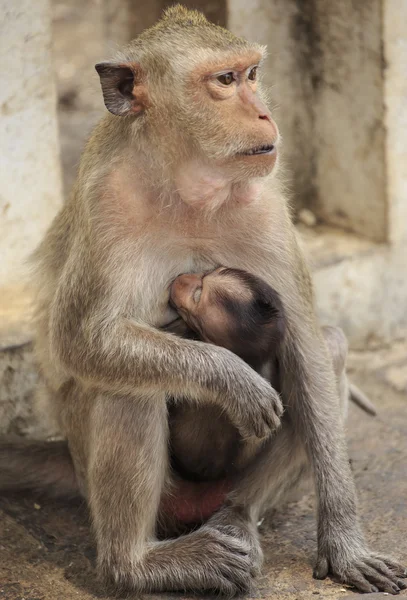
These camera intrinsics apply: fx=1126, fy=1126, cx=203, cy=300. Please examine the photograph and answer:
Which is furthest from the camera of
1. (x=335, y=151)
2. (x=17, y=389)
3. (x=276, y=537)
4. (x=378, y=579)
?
(x=335, y=151)

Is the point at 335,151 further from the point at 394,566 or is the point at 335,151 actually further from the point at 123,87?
the point at 394,566

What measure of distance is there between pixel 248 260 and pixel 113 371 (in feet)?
2.38

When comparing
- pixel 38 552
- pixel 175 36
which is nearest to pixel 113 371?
pixel 38 552

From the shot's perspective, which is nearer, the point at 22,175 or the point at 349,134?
the point at 22,175

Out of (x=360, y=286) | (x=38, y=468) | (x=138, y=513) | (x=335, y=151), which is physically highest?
(x=335, y=151)

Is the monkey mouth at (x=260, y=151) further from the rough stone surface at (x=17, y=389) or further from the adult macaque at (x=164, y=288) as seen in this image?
the rough stone surface at (x=17, y=389)

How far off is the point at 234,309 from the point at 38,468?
3.87 feet

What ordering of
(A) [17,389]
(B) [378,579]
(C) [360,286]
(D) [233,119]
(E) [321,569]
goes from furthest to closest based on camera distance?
(C) [360,286] < (A) [17,389] < (E) [321,569] < (B) [378,579] < (D) [233,119]

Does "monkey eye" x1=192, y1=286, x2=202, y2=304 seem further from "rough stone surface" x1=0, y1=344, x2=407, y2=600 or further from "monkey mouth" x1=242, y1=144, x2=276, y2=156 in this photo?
"rough stone surface" x1=0, y1=344, x2=407, y2=600

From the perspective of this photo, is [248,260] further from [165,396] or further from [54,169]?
[54,169]

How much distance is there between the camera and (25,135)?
5.26m

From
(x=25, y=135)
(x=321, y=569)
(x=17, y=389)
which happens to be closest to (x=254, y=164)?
(x=321, y=569)

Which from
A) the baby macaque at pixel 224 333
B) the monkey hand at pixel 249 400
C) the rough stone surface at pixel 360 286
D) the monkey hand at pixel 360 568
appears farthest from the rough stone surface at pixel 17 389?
the rough stone surface at pixel 360 286

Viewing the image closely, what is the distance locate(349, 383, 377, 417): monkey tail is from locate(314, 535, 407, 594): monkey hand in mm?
1364
